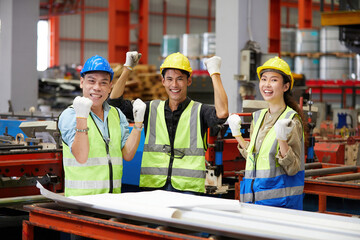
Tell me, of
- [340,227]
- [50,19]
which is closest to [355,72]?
[340,227]

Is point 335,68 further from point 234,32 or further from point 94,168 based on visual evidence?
point 94,168

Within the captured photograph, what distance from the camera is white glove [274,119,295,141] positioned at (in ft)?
11.1

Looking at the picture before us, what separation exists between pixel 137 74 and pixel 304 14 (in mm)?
10782

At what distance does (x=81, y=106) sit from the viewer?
339 centimetres

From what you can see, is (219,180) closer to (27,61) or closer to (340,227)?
(340,227)

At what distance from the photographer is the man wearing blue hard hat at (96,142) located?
3619 mm

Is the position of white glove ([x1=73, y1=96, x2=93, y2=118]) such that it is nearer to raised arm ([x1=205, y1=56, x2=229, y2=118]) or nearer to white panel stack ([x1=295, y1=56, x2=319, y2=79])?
raised arm ([x1=205, y1=56, x2=229, y2=118])

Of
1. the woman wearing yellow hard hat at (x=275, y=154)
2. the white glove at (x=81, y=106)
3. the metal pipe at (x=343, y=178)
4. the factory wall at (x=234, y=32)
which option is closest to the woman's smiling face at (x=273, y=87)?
the woman wearing yellow hard hat at (x=275, y=154)

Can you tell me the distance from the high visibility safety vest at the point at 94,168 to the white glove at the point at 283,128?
3.59 ft

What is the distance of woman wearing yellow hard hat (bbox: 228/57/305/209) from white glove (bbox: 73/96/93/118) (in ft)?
3.70

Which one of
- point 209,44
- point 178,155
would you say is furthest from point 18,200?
point 209,44

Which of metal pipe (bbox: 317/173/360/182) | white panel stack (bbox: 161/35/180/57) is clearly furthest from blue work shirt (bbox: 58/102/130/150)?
white panel stack (bbox: 161/35/180/57)

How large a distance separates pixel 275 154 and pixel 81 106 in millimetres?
1280

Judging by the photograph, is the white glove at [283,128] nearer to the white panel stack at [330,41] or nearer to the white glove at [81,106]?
the white glove at [81,106]
